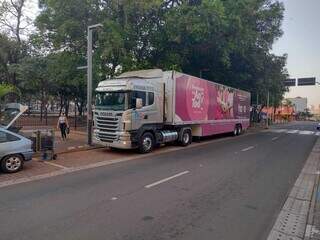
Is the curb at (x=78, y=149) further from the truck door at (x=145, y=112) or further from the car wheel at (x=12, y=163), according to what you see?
the car wheel at (x=12, y=163)

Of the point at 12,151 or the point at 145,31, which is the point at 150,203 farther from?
the point at 145,31

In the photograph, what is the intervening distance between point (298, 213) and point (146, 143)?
9.46 m

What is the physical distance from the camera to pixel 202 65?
29.1m

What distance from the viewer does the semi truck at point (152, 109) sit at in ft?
48.2

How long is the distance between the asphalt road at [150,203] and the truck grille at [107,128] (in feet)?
10.1

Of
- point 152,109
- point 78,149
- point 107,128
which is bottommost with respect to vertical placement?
point 78,149

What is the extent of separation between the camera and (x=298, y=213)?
22.4 feet

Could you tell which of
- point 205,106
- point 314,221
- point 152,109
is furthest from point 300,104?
point 314,221

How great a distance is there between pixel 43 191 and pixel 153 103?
345 inches

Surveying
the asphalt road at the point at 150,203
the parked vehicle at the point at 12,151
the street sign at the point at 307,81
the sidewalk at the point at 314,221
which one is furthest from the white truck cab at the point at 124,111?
the street sign at the point at 307,81

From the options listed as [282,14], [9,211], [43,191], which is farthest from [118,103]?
[282,14]

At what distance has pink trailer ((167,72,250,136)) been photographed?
17656mm

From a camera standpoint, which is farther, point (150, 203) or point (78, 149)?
point (78, 149)

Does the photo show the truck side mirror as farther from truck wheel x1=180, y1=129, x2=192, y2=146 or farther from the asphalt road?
truck wheel x1=180, y1=129, x2=192, y2=146
